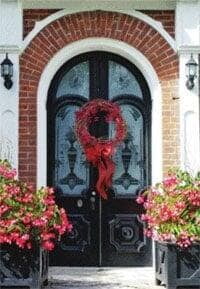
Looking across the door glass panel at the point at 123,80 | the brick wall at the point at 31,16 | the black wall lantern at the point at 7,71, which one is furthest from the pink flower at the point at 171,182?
the brick wall at the point at 31,16

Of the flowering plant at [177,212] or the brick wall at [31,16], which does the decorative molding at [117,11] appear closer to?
the brick wall at [31,16]

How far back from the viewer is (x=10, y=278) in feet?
→ 23.8

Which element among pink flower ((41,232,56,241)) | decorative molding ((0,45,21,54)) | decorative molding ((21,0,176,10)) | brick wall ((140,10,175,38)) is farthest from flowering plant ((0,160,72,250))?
brick wall ((140,10,175,38))

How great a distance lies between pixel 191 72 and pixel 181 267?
2519 millimetres

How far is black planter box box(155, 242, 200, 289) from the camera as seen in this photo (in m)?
7.30

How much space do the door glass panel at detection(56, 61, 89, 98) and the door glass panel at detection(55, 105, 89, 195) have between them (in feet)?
0.90

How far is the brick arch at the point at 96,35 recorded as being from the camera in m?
8.64

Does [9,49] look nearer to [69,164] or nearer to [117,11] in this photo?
[117,11]

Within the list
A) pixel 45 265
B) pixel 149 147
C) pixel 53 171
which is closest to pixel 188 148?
pixel 149 147

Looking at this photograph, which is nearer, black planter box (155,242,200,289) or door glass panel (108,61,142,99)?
black planter box (155,242,200,289)

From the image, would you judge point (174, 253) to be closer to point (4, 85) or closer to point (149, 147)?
point (149, 147)

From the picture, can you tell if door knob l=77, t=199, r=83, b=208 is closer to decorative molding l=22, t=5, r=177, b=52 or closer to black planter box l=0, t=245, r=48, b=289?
black planter box l=0, t=245, r=48, b=289

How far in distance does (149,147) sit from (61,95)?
135 cm

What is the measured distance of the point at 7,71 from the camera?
334 inches
